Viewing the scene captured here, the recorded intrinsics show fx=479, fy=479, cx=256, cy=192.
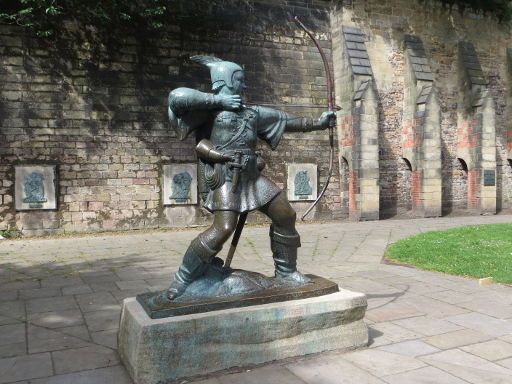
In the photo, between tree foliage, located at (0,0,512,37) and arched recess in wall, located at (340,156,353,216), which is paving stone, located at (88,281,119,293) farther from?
arched recess in wall, located at (340,156,353,216)

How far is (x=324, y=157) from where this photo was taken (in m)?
14.6

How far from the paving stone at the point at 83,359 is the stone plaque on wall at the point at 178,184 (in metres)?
9.05

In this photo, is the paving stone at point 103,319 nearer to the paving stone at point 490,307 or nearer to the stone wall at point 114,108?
the paving stone at point 490,307

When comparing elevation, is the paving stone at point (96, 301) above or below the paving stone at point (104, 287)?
below

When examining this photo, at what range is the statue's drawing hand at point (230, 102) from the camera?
11.8 feet

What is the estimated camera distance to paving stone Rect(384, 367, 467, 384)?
3.05 meters

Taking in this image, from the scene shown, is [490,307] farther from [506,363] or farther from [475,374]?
[475,374]

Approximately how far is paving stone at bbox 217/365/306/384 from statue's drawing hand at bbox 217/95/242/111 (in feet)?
6.22

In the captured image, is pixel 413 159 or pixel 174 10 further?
pixel 413 159

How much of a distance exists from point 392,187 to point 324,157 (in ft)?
8.95

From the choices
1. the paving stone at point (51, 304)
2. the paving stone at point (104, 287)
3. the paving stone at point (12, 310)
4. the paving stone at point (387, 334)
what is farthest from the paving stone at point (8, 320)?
the paving stone at point (387, 334)

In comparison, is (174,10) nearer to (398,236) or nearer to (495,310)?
(398,236)

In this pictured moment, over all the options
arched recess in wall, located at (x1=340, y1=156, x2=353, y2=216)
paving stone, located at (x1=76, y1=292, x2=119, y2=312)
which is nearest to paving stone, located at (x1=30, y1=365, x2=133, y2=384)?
paving stone, located at (x1=76, y1=292, x2=119, y2=312)

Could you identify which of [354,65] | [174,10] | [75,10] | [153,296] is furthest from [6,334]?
[354,65]
